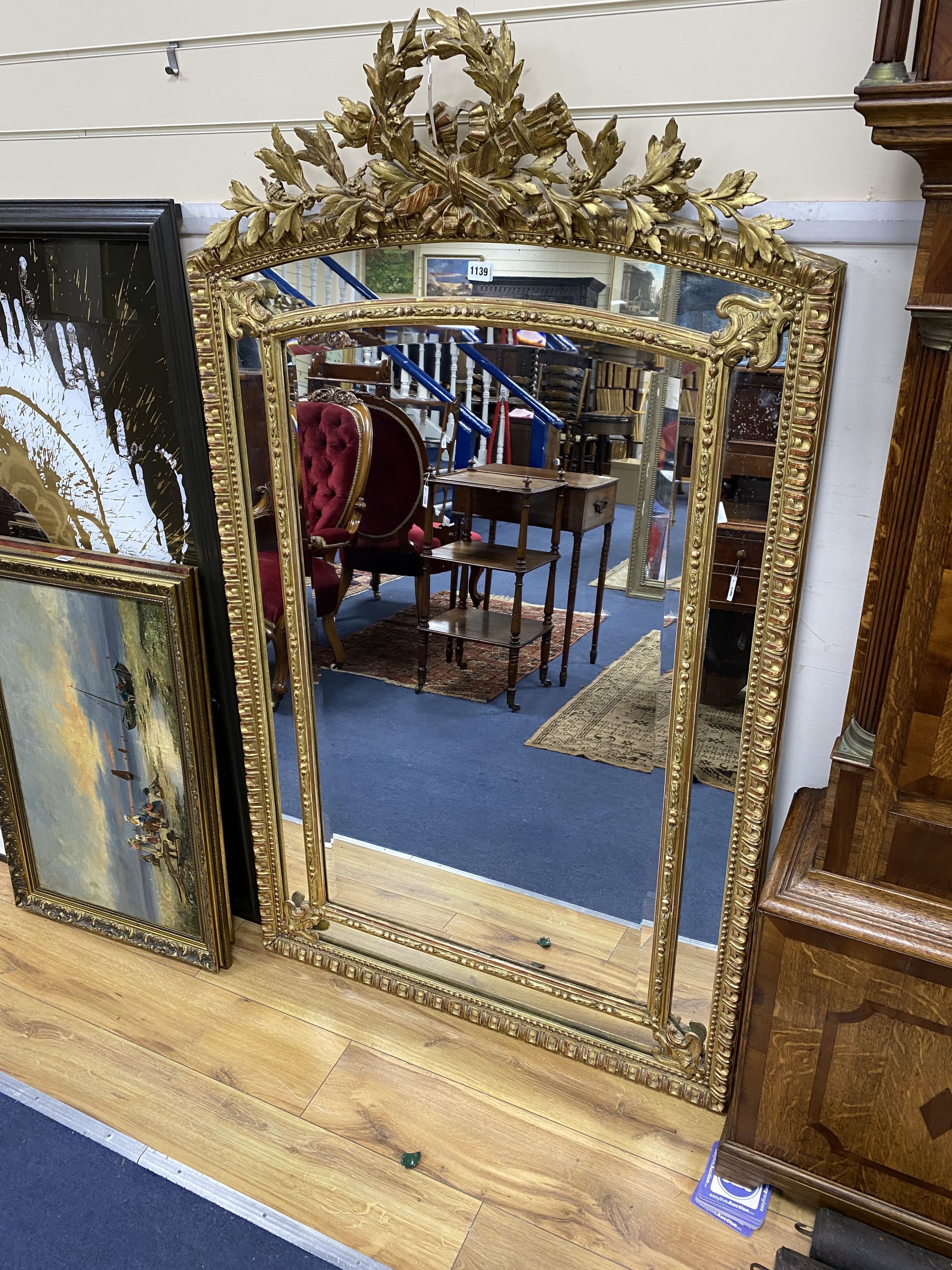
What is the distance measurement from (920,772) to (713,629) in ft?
1.19

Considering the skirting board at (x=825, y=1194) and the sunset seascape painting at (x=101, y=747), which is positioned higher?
the sunset seascape painting at (x=101, y=747)

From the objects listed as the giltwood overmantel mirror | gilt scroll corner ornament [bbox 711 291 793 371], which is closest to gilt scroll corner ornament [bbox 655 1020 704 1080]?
the giltwood overmantel mirror

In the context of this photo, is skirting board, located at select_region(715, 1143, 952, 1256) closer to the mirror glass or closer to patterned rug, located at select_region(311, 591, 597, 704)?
the mirror glass

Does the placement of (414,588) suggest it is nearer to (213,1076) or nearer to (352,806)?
(352,806)

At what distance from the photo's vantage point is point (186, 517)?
5.69 ft

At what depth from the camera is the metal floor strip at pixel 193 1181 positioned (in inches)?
55.0

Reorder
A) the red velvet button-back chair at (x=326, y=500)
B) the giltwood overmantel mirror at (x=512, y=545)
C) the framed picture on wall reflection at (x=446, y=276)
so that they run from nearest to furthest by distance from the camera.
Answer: the giltwood overmantel mirror at (x=512, y=545), the framed picture on wall reflection at (x=446, y=276), the red velvet button-back chair at (x=326, y=500)

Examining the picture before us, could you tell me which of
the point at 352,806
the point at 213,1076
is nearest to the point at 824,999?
the point at 352,806

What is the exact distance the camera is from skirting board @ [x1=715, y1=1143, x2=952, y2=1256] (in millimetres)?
1330

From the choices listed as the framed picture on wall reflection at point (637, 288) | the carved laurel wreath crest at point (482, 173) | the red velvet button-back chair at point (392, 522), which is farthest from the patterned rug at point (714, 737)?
the carved laurel wreath crest at point (482, 173)

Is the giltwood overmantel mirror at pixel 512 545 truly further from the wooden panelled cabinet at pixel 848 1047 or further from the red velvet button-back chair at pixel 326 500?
the wooden panelled cabinet at pixel 848 1047

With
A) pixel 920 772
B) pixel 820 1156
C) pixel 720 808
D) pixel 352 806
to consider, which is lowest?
pixel 820 1156

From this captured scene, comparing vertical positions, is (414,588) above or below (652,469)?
below

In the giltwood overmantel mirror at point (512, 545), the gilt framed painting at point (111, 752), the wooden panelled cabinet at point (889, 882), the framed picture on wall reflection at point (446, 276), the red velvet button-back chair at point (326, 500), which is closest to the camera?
the wooden panelled cabinet at point (889, 882)
